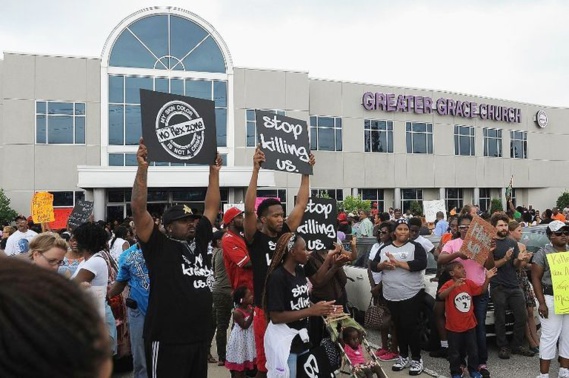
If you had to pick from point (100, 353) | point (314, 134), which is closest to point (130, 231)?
point (100, 353)

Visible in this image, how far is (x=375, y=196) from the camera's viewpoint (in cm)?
3198

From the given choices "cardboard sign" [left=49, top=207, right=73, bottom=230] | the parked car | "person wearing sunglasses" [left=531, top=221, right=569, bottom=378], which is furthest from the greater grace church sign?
"person wearing sunglasses" [left=531, top=221, right=569, bottom=378]

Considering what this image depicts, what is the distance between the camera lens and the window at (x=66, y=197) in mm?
24266

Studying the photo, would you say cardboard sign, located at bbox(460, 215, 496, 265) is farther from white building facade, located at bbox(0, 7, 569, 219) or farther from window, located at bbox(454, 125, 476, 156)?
window, located at bbox(454, 125, 476, 156)

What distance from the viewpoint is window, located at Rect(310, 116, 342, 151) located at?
29672mm

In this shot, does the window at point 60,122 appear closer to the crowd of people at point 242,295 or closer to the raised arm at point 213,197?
the crowd of people at point 242,295

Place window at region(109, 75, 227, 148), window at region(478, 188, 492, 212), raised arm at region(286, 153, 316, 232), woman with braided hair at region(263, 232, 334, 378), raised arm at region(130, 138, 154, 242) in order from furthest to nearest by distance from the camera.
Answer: window at region(478, 188, 492, 212) < window at region(109, 75, 227, 148) < raised arm at region(286, 153, 316, 232) < woman with braided hair at region(263, 232, 334, 378) < raised arm at region(130, 138, 154, 242)

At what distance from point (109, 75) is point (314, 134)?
1199 cm

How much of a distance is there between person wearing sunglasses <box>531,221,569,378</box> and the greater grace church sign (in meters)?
26.1

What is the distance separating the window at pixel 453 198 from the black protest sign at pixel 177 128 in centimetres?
3198

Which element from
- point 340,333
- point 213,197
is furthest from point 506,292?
point 213,197

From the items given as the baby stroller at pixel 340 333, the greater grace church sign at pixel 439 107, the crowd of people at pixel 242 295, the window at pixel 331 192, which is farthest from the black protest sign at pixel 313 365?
the greater grace church sign at pixel 439 107

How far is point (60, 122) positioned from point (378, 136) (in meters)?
18.6

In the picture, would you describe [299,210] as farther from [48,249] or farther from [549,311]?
[549,311]
